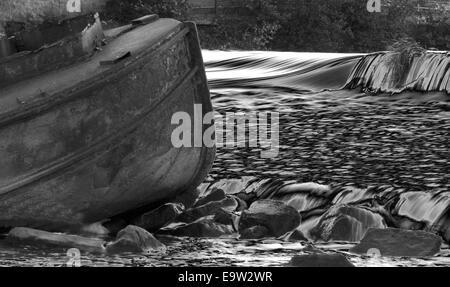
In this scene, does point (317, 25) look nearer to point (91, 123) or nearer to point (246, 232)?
point (246, 232)

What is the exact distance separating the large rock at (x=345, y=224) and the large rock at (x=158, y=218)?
1.29 meters

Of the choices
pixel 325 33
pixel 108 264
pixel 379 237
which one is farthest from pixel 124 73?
pixel 325 33

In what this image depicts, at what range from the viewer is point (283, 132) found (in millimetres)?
14336

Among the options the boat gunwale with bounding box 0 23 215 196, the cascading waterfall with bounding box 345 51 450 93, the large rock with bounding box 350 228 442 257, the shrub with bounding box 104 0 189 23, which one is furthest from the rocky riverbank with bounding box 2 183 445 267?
the shrub with bounding box 104 0 189 23

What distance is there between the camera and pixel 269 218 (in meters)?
8.28

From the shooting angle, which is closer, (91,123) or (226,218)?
(91,123)

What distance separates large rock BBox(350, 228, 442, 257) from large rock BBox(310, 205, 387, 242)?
406 mm

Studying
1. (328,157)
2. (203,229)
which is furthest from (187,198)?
(328,157)

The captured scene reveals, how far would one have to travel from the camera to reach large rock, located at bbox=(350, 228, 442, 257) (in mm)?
7441

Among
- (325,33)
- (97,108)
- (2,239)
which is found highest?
(97,108)

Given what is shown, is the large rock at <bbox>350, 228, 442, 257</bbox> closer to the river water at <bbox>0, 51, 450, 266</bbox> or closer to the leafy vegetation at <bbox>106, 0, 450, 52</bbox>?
the river water at <bbox>0, 51, 450, 266</bbox>

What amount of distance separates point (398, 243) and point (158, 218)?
227cm
